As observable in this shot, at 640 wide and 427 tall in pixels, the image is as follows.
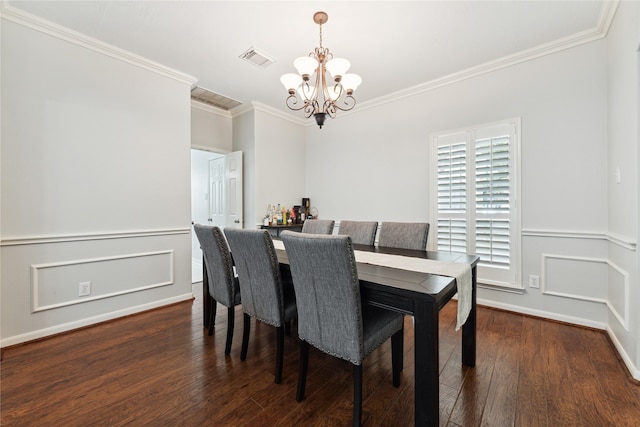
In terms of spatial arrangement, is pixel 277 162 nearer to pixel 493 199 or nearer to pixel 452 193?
pixel 452 193

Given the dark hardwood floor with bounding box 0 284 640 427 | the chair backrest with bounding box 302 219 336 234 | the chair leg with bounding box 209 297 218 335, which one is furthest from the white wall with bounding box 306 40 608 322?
the chair leg with bounding box 209 297 218 335

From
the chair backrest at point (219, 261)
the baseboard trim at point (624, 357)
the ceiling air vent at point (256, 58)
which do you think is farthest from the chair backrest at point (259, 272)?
the baseboard trim at point (624, 357)

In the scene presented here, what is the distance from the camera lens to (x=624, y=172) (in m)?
1.91

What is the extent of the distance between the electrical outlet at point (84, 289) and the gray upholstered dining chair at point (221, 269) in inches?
53.1

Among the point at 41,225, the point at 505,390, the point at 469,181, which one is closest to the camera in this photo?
the point at 505,390

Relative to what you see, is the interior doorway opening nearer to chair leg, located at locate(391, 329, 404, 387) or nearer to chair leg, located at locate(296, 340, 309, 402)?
chair leg, located at locate(296, 340, 309, 402)

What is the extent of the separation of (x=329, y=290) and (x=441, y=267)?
0.80m

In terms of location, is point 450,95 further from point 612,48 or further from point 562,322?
point 562,322

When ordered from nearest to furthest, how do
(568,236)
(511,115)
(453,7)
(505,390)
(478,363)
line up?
(505,390) < (478,363) < (453,7) < (568,236) < (511,115)

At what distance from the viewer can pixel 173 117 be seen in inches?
122

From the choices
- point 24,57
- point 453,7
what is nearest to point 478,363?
point 453,7

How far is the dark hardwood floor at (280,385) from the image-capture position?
1.42 m

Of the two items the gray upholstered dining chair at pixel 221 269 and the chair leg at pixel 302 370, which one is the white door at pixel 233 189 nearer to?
the gray upholstered dining chair at pixel 221 269

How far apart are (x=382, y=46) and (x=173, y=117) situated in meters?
2.40
